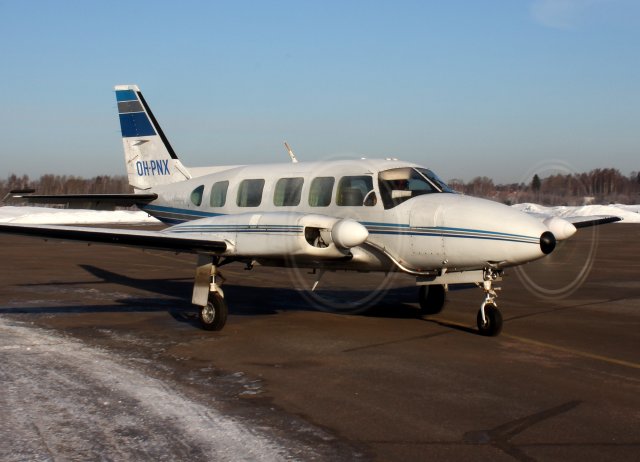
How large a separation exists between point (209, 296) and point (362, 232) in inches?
115

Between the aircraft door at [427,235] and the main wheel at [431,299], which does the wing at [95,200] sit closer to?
the main wheel at [431,299]

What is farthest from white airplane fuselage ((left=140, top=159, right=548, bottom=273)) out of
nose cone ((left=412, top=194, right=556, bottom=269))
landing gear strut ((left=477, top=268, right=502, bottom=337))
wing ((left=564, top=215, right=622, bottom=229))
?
wing ((left=564, top=215, right=622, bottom=229))

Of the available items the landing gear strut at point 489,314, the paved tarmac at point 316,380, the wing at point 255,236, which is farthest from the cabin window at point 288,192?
the landing gear strut at point 489,314

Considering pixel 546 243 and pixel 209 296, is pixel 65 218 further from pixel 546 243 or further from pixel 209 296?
pixel 546 243

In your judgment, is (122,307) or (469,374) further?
(122,307)

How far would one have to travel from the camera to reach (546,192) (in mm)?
13594

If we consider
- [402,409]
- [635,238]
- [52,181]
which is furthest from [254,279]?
[52,181]

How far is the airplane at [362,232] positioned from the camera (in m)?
10.0

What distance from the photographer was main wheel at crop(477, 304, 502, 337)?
10.3 metres

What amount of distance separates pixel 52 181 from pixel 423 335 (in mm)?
150821

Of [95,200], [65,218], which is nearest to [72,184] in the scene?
[65,218]

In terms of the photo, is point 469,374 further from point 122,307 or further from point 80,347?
point 122,307

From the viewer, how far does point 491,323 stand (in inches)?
408

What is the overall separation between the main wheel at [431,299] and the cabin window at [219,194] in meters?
4.28
